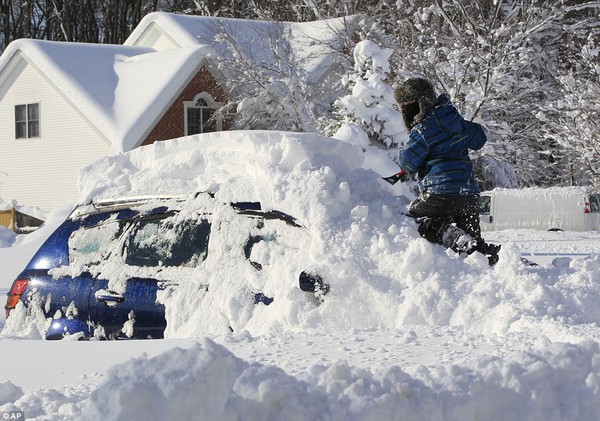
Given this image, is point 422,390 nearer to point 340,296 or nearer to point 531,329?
point 531,329

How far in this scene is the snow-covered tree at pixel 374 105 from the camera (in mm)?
21484

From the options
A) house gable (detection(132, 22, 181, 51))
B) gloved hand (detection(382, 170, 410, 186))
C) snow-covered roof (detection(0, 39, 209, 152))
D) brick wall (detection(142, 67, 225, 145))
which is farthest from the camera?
house gable (detection(132, 22, 181, 51))

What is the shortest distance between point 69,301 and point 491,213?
21.0m

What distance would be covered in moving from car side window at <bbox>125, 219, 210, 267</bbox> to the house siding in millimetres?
21909

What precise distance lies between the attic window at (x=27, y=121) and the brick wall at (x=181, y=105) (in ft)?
15.1

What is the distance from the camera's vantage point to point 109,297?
22.6 feet

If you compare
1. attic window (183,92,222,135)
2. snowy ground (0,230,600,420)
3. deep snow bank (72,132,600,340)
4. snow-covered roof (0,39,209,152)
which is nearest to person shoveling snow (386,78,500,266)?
deep snow bank (72,132,600,340)

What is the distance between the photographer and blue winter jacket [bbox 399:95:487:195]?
6.98 metres

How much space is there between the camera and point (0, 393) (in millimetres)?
4293

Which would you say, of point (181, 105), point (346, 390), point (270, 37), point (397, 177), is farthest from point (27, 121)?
point (346, 390)

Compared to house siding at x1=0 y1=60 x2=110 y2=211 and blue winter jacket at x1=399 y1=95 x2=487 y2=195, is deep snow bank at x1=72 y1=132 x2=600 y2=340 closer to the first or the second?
blue winter jacket at x1=399 y1=95 x2=487 y2=195

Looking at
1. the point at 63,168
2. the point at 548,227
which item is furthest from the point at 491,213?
the point at 63,168

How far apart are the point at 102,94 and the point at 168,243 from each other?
2298 cm

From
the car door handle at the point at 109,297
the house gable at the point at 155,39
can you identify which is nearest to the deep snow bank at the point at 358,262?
the car door handle at the point at 109,297
